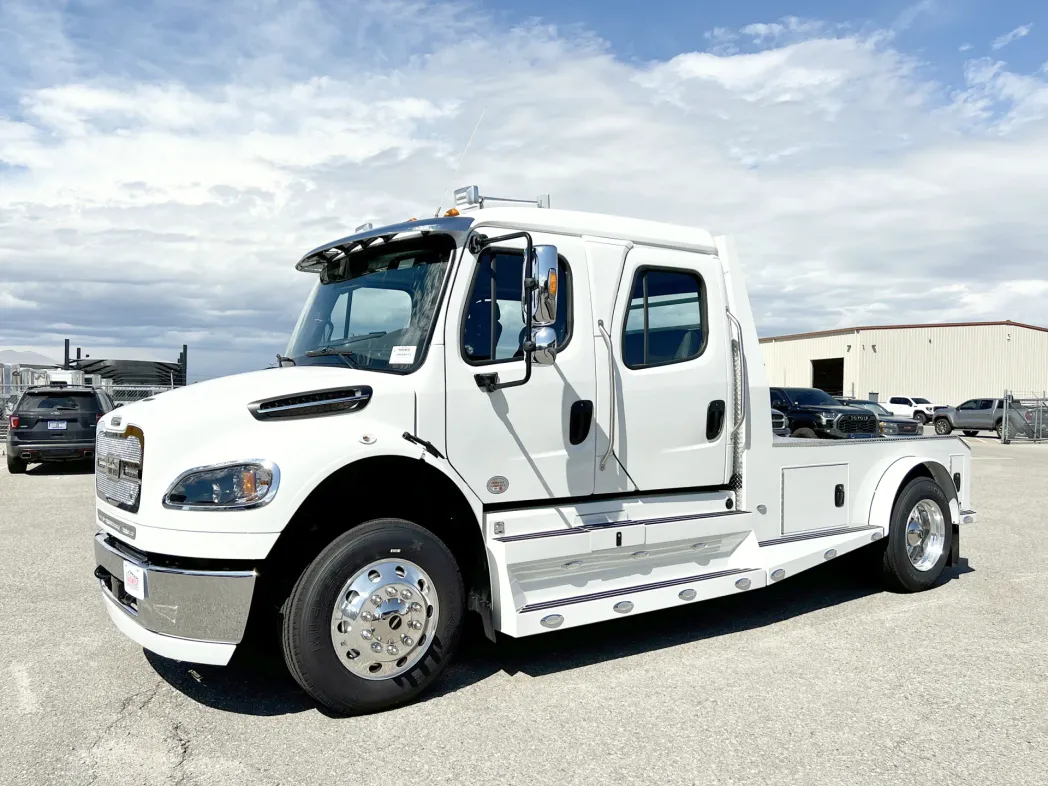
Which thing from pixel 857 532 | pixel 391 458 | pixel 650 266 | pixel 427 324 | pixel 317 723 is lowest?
pixel 317 723

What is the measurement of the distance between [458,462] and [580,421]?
77 centimetres

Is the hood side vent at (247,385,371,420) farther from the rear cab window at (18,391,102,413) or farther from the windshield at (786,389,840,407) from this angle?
the windshield at (786,389,840,407)

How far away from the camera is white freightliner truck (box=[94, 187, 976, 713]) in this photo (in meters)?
3.77

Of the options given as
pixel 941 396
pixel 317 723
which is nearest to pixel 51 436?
pixel 317 723

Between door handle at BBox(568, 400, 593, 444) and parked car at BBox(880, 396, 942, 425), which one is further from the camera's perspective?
parked car at BBox(880, 396, 942, 425)

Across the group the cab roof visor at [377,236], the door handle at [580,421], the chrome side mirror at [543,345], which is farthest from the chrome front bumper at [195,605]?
the cab roof visor at [377,236]

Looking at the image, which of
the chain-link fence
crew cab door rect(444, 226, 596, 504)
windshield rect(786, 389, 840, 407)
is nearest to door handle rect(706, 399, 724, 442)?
crew cab door rect(444, 226, 596, 504)

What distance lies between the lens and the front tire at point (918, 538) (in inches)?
253

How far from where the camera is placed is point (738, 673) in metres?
4.64

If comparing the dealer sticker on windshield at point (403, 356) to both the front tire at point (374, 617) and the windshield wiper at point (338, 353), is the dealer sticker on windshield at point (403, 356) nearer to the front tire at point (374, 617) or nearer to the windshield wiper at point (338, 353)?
the windshield wiper at point (338, 353)

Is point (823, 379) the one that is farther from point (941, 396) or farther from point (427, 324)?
point (427, 324)

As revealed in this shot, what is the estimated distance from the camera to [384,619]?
13.1 feet

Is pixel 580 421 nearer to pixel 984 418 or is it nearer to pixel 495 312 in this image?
pixel 495 312

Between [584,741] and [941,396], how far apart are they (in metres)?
49.7
